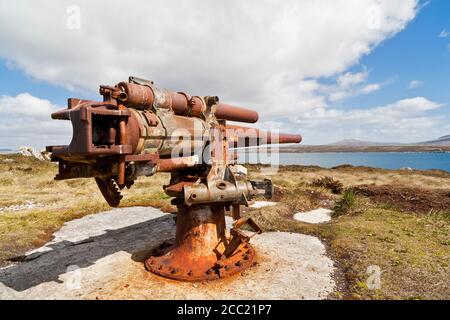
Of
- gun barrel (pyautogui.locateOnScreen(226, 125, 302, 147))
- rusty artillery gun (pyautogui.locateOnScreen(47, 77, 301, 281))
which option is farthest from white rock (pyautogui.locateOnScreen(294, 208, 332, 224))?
rusty artillery gun (pyautogui.locateOnScreen(47, 77, 301, 281))

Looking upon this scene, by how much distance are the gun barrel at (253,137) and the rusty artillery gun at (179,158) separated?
0.9 inches

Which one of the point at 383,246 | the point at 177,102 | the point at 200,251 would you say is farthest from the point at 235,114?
the point at 383,246

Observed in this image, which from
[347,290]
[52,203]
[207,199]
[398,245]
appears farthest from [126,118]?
[52,203]

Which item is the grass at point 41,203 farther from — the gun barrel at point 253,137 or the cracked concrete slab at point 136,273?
the gun barrel at point 253,137

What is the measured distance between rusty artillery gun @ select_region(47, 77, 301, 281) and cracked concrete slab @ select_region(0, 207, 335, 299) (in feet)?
1.11

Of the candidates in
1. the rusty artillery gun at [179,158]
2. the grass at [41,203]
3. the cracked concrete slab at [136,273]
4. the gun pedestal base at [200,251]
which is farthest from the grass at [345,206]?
the grass at [41,203]

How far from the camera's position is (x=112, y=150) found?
351 cm

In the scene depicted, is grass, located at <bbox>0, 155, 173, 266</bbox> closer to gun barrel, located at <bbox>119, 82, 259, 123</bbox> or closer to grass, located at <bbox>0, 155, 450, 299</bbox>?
grass, located at <bbox>0, 155, 450, 299</bbox>

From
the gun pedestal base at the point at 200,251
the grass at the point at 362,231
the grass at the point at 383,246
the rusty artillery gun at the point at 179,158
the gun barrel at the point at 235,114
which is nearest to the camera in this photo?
the rusty artillery gun at the point at 179,158

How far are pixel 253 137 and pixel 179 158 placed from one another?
2.37 meters

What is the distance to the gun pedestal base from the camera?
5.35 metres

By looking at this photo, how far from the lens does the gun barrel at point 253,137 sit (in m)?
6.23

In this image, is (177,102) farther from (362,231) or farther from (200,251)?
(362,231)
